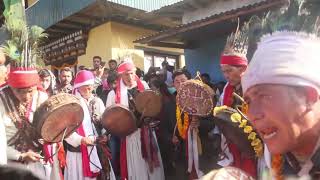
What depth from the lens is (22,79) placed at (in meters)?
4.38

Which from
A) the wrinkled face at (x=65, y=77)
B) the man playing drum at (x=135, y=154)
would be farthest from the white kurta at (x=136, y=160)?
the wrinkled face at (x=65, y=77)

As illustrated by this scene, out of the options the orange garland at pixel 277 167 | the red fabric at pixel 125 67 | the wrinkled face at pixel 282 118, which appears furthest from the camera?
the red fabric at pixel 125 67

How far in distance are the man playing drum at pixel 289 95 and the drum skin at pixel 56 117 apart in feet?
9.08

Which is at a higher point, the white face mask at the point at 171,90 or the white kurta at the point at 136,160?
the white face mask at the point at 171,90

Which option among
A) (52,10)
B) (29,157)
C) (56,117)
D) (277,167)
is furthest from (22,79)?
(52,10)

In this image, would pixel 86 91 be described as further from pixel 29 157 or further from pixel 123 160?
pixel 29 157

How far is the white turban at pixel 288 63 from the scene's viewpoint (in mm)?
1851

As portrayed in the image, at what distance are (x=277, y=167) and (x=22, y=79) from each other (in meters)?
2.99

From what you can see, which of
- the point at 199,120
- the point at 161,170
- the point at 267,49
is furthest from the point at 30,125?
the point at 267,49

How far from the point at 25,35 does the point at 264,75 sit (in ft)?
11.9

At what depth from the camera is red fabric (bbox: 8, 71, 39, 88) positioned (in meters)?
4.36

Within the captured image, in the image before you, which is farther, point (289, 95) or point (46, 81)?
point (46, 81)

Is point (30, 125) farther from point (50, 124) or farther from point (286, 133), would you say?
point (286, 133)

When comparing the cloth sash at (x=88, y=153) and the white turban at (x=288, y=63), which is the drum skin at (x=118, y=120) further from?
the white turban at (x=288, y=63)
